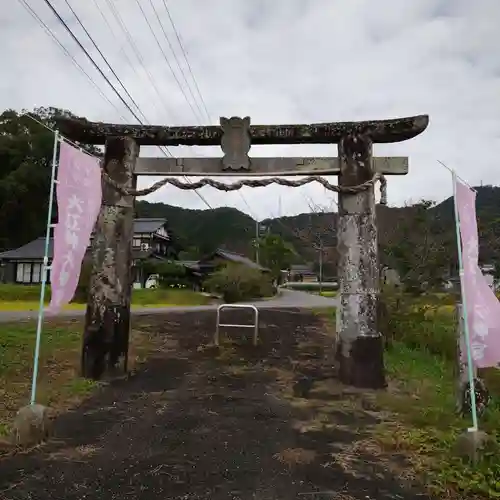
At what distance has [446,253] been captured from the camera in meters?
12.0

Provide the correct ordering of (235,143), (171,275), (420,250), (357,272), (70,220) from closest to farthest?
(70,220) < (357,272) < (235,143) < (420,250) < (171,275)

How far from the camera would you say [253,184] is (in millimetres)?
7250

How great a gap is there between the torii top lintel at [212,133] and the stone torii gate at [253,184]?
2 cm

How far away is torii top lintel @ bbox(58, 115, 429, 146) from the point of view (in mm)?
7109

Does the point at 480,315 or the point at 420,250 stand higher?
the point at 420,250

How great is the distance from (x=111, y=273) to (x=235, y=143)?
276 cm

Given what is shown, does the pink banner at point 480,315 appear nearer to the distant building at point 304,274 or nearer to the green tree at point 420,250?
the green tree at point 420,250

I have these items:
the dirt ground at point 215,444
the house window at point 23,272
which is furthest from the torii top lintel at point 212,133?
the house window at point 23,272

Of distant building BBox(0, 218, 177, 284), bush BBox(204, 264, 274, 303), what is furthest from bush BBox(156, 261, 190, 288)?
bush BBox(204, 264, 274, 303)

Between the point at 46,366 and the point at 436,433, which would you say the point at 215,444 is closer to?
the point at 436,433

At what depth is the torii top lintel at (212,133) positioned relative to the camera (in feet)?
23.3

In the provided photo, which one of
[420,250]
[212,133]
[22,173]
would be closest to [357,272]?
[212,133]

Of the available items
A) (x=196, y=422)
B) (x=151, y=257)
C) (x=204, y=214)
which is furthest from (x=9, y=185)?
(x=196, y=422)

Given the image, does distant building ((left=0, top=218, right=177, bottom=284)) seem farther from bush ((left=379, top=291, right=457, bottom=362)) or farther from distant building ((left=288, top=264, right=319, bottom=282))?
distant building ((left=288, top=264, right=319, bottom=282))
